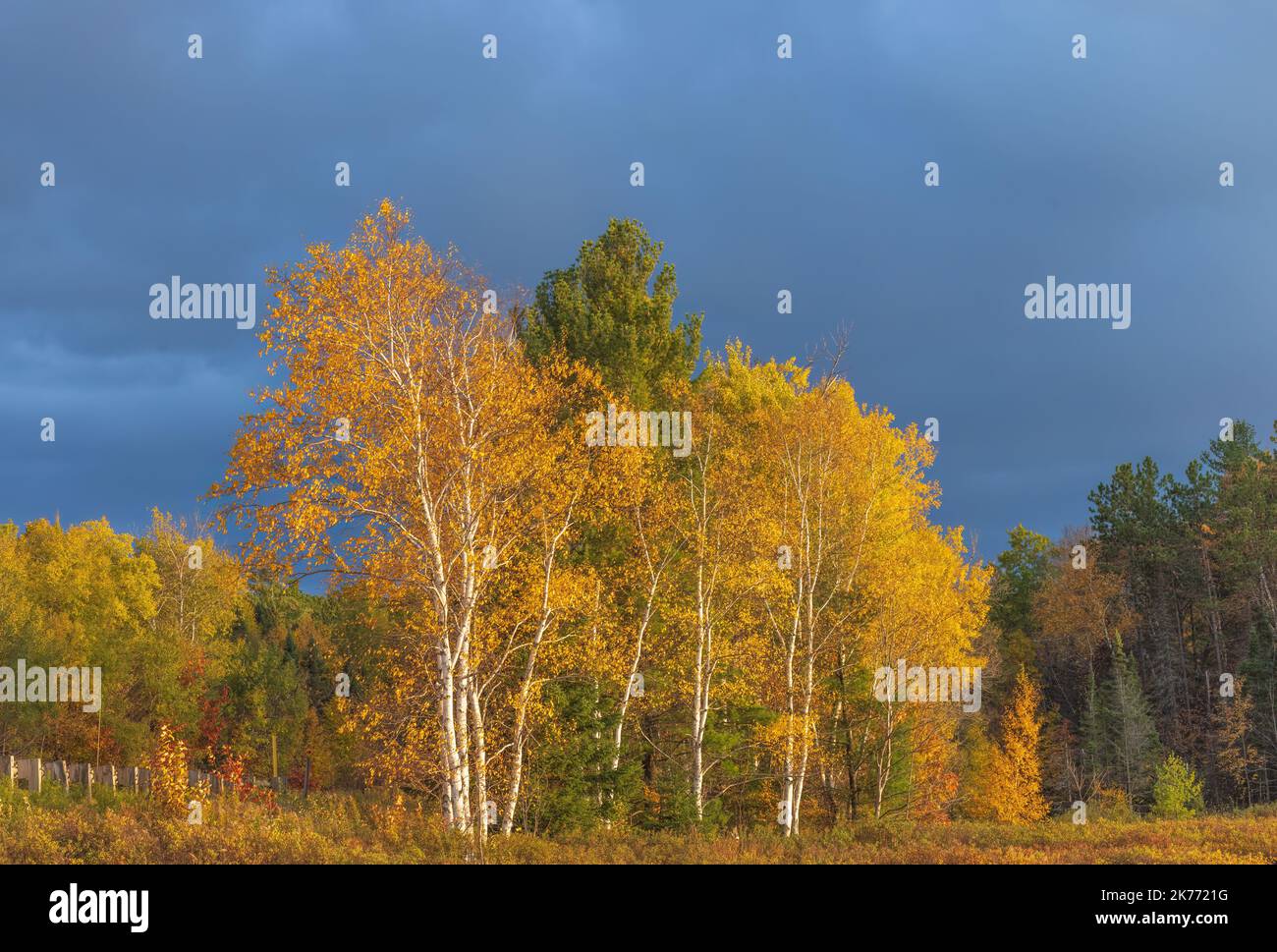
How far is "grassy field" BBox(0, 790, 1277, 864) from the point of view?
735 inches

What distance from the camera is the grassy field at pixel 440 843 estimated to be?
18672mm

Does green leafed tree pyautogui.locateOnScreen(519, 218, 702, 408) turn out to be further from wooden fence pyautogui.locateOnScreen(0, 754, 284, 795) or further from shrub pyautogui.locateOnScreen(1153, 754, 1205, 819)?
shrub pyautogui.locateOnScreen(1153, 754, 1205, 819)

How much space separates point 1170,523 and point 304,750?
57834 millimetres

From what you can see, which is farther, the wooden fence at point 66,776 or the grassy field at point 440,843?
the wooden fence at point 66,776

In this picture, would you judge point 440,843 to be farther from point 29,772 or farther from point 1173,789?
point 1173,789

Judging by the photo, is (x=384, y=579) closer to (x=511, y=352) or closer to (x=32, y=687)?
(x=511, y=352)

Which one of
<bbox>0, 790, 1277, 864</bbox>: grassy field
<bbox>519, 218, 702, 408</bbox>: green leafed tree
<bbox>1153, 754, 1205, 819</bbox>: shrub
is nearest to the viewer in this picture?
<bbox>0, 790, 1277, 864</bbox>: grassy field

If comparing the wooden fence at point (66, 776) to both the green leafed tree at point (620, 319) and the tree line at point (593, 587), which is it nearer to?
the tree line at point (593, 587)

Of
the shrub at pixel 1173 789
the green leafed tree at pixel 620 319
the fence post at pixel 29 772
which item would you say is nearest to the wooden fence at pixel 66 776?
the fence post at pixel 29 772

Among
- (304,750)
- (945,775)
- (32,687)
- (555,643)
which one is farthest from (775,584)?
(304,750)

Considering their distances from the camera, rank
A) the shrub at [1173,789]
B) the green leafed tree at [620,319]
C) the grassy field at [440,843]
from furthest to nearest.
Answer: the shrub at [1173,789]
the green leafed tree at [620,319]
the grassy field at [440,843]

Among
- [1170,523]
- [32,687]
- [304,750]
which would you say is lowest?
[304,750]

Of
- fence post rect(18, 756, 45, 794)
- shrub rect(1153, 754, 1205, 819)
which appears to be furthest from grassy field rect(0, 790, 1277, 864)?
shrub rect(1153, 754, 1205, 819)
